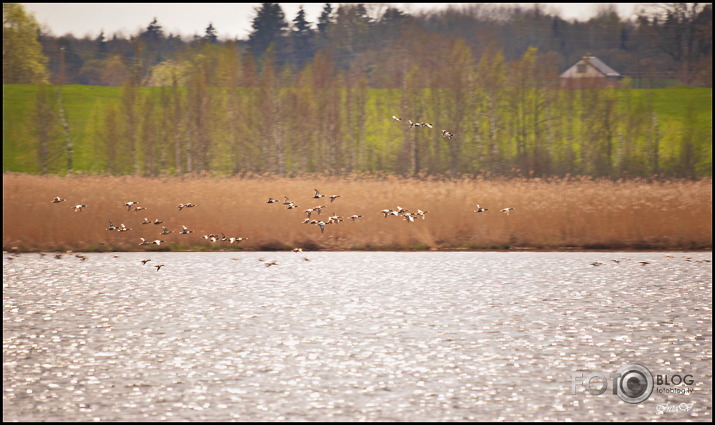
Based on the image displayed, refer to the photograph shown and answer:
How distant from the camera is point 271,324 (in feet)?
33.4

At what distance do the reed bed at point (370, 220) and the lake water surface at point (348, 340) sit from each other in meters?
2.58

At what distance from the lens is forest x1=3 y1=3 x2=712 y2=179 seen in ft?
134

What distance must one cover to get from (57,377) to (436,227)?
12526mm

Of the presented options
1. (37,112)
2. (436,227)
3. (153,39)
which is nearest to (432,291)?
(436,227)

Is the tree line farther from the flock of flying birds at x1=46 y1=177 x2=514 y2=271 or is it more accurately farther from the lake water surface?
the lake water surface

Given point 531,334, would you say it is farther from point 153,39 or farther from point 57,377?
point 153,39

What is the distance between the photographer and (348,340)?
9227 millimetres

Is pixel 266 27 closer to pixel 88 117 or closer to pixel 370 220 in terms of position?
pixel 88 117

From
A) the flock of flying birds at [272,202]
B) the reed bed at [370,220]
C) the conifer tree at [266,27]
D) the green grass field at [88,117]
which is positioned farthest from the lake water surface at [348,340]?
the conifer tree at [266,27]

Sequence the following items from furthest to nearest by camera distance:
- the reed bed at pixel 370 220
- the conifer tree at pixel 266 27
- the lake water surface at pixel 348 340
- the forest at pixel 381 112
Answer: the conifer tree at pixel 266 27
the forest at pixel 381 112
the reed bed at pixel 370 220
the lake water surface at pixel 348 340

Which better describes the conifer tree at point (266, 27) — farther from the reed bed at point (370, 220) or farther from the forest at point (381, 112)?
the reed bed at point (370, 220)

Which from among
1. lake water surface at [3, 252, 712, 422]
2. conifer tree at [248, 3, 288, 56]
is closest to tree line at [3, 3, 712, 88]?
conifer tree at [248, 3, 288, 56]

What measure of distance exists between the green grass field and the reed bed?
2527 cm

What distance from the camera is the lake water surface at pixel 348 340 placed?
22.0 feet
